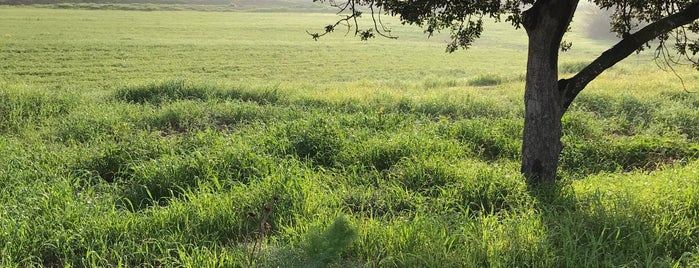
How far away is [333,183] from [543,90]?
9.42ft

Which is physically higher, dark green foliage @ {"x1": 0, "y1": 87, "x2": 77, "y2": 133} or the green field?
the green field

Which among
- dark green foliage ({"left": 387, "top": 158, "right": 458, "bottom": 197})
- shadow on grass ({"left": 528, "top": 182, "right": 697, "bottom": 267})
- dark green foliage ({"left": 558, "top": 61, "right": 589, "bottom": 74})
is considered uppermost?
dark green foliage ({"left": 558, "top": 61, "right": 589, "bottom": 74})

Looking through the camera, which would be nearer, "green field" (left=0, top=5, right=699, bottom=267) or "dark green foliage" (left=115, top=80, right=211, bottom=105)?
"green field" (left=0, top=5, right=699, bottom=267)

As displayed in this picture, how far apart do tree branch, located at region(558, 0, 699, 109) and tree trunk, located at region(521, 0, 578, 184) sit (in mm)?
160

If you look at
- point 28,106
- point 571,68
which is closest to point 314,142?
point 28,106

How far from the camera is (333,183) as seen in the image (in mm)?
6418

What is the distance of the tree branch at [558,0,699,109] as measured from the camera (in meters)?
5.88

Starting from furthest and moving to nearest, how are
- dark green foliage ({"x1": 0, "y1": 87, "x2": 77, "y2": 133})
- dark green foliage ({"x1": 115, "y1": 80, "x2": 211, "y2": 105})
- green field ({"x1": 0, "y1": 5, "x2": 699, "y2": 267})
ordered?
1. dark green foliage ({"x1": 115, "y1": 80, "x2": 211, "y2": 105})
2. dark green foliage ({"x1": 0, "y1": 87, "x2": 77, "y2": 133})
3. green field ({"x1": 0, "y1": 5, "x2": 699, "y2": 267})

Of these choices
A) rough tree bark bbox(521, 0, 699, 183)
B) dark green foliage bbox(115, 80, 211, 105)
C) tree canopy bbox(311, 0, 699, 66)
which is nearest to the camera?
rough tree bark bbox(521, 0, 699, 183)

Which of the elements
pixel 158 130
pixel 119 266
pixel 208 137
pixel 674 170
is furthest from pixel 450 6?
pixel 158 130

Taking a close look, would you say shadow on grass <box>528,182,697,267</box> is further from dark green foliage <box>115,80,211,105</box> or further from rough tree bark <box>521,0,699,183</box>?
dark green foliage <box>115,80,211,105</box>

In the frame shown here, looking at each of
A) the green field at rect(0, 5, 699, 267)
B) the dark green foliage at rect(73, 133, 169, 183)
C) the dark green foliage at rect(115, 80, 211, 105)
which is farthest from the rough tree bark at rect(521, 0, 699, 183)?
the dark green foliage at rect(115, 80, 211, 105)

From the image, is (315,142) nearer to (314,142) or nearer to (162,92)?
(314,142)

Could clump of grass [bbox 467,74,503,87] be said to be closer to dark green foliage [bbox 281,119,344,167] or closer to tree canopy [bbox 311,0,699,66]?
tree canopy [bbox 311,0,699,66]
